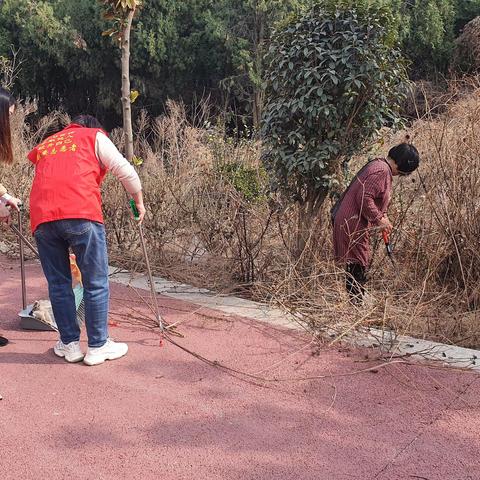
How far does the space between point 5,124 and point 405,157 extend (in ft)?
9.24

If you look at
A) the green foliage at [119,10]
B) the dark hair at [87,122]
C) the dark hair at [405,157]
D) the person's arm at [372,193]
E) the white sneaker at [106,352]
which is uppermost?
the green foliage at [119,10]

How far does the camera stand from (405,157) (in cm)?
451

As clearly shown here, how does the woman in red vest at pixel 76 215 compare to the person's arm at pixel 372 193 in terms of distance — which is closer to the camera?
the woman in red vest at pixel 76 215

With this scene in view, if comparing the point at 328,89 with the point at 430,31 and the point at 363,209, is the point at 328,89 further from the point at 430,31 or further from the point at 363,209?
the point at 430,31

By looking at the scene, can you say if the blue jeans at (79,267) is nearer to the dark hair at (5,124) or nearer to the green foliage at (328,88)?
the dark hair at (5,124)

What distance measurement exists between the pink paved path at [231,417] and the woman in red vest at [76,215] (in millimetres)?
341

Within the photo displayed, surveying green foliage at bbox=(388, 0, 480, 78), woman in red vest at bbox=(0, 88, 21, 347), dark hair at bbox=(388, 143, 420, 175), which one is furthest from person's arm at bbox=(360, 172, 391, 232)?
green foliage at bbox=(388, 0, 480, 78)

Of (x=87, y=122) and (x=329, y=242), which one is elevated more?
(x=87, y=122)

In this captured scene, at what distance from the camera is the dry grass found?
4473 millimetres

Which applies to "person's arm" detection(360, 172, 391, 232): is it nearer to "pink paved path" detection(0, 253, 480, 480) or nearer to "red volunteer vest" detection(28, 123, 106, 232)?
"pink paved path" detection(0, 253, 480, 480)

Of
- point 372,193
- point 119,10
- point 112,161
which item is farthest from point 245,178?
point 112,161

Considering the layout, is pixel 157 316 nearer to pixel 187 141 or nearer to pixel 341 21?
pixel 341 21

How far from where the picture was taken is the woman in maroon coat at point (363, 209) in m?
4.54

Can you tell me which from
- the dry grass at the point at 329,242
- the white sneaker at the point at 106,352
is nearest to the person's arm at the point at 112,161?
the white sneaker at the point at 106,352
